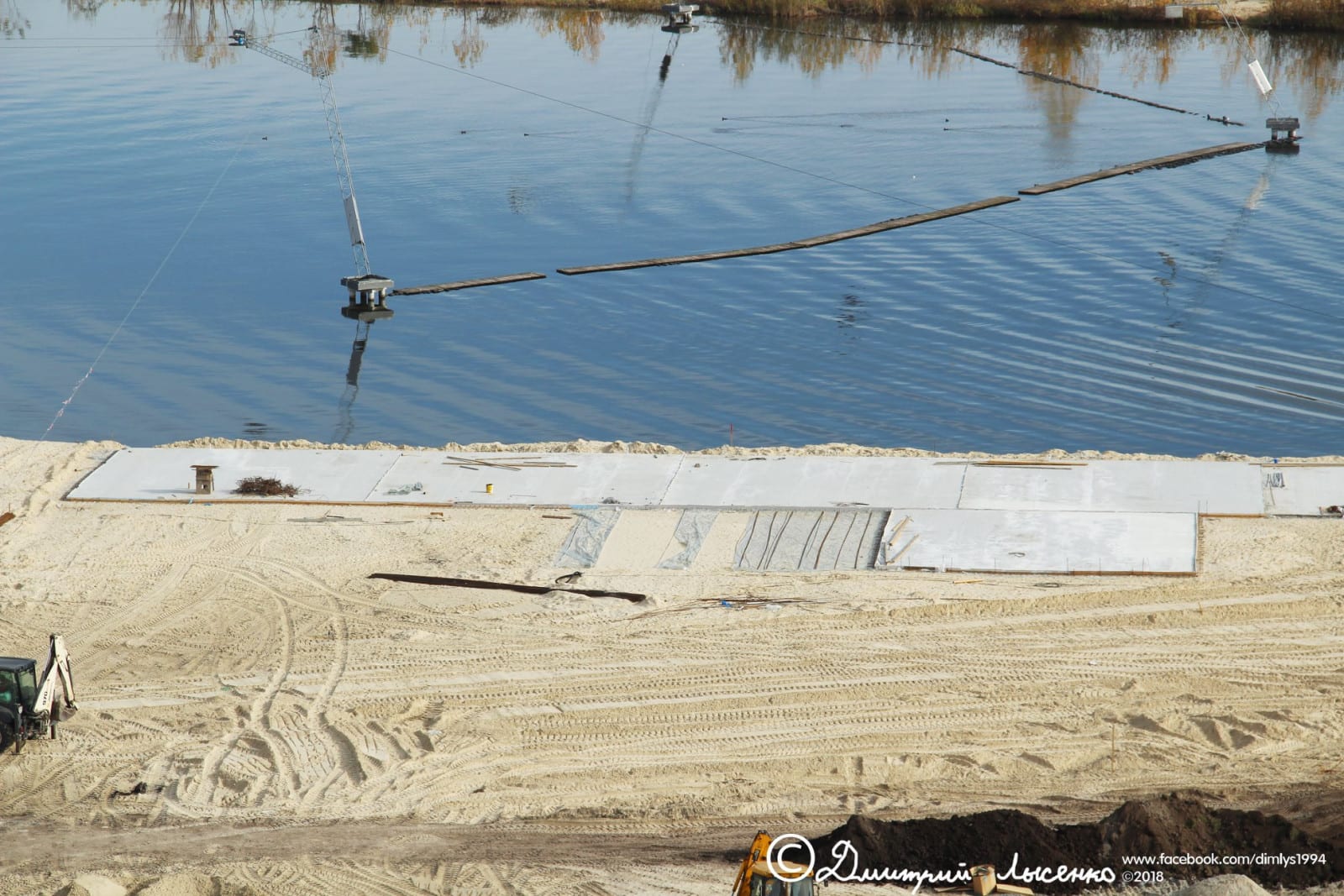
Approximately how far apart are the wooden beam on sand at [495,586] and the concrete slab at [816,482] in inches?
112

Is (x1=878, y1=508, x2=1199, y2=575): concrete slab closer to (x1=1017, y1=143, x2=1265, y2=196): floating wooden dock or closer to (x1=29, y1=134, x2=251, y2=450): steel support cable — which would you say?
(x1=29, y1=134, x2=251, y2=450): steel support cable

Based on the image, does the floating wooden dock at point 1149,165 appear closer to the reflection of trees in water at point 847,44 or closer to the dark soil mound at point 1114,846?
the reflection of trees in water at point 847,44

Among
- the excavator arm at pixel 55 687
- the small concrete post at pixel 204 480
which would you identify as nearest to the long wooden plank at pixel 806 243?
the small concrete post at pixel 204 480

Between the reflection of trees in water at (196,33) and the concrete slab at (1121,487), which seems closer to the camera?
the concrete slab at (1121,487)

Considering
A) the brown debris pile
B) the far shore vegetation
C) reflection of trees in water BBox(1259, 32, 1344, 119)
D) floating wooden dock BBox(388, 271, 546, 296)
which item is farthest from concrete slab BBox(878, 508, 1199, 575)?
the far shore vegetation

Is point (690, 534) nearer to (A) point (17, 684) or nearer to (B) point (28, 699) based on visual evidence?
(B) point (28, 699)

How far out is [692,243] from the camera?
40094 mm

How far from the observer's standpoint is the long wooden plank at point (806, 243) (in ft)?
126

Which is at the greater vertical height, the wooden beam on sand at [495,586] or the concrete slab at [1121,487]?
the concrete slab at [1121,487]

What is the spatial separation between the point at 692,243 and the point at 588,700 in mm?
23714

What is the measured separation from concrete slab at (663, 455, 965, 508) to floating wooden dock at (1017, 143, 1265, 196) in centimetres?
2153

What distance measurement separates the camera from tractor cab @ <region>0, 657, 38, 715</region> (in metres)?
17.0

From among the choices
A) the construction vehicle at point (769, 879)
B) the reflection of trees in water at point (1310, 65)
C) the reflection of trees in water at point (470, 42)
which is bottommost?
the construction vehicle at point (769, 879)

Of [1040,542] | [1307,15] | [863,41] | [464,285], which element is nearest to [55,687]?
[1040,542]
